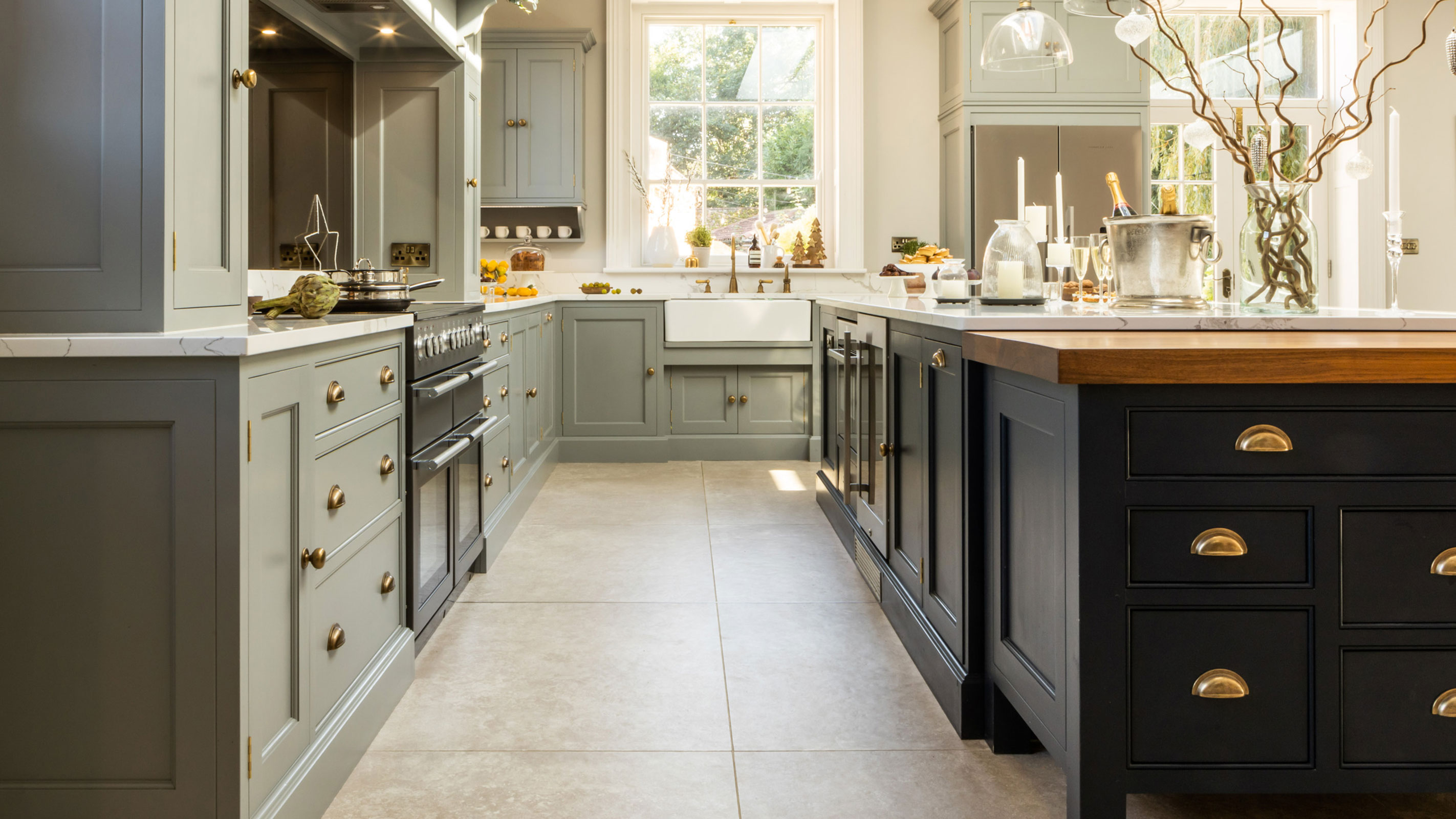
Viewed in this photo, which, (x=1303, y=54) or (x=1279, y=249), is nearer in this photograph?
(x=1279, y=249)

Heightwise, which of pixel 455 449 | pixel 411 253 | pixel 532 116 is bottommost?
pixel 455 449

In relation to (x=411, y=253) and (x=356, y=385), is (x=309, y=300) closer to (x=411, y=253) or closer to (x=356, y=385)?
(x=356, y=385)

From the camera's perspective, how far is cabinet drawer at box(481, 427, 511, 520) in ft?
11.0

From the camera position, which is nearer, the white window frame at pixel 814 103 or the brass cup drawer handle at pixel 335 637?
the brass cup drawer handle at pixel 335 637

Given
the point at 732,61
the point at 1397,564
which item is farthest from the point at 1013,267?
the point at 732,61

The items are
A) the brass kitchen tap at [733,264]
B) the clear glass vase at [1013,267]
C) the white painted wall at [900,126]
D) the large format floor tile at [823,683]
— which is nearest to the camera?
the large format floor tile at [823,683]

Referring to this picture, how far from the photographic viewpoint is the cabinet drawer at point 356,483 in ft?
5.95

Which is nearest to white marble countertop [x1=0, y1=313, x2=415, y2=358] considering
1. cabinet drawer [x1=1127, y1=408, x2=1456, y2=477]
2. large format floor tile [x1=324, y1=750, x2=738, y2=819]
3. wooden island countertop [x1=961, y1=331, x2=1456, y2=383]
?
large format floor tile [x1=324, y1=750, x2=738, y2=819]

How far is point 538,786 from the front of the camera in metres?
1.85

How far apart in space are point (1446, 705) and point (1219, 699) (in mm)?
314

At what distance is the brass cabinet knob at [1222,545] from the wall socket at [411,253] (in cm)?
306

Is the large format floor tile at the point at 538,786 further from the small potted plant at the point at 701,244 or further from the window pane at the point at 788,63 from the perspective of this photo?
the window pane at the point at 788,63

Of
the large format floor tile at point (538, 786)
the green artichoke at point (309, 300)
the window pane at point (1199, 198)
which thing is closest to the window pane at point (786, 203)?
the window pane at point (1199, 198)

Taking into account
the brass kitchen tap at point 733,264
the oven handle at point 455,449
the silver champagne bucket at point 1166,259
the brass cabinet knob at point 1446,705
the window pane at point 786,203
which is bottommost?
the brass cabinet knob at point 1446,705
